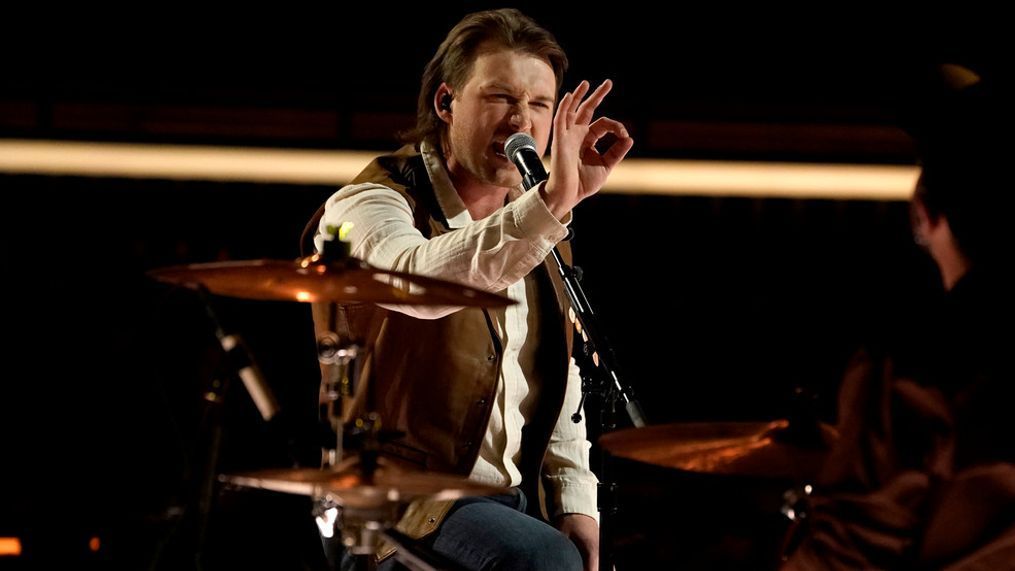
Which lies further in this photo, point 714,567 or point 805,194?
point 805,194

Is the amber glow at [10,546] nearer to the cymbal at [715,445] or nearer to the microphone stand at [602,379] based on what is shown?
the microphone stand at [602,379]

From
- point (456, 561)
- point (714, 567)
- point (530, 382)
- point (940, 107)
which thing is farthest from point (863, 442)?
point (714, 567)

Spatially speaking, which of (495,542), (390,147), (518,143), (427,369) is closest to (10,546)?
(427,369)

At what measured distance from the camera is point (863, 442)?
1393 mm

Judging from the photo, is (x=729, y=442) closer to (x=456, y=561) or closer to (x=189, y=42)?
(x=456, y=561)

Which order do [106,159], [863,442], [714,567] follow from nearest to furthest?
[863,442], [714,567], [106,159]

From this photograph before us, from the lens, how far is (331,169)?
489 cm

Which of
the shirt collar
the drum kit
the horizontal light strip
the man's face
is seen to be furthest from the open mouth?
the horizontal light strip

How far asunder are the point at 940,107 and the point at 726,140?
3.59 meters

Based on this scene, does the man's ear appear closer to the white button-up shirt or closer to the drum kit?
the white button-up shirt

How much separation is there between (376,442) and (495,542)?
1.98ft

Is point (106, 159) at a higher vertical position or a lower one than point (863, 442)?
higher

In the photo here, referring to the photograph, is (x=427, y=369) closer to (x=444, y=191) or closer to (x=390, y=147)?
(x=444, y=191)

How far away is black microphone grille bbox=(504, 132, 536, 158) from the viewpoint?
2264 mm
